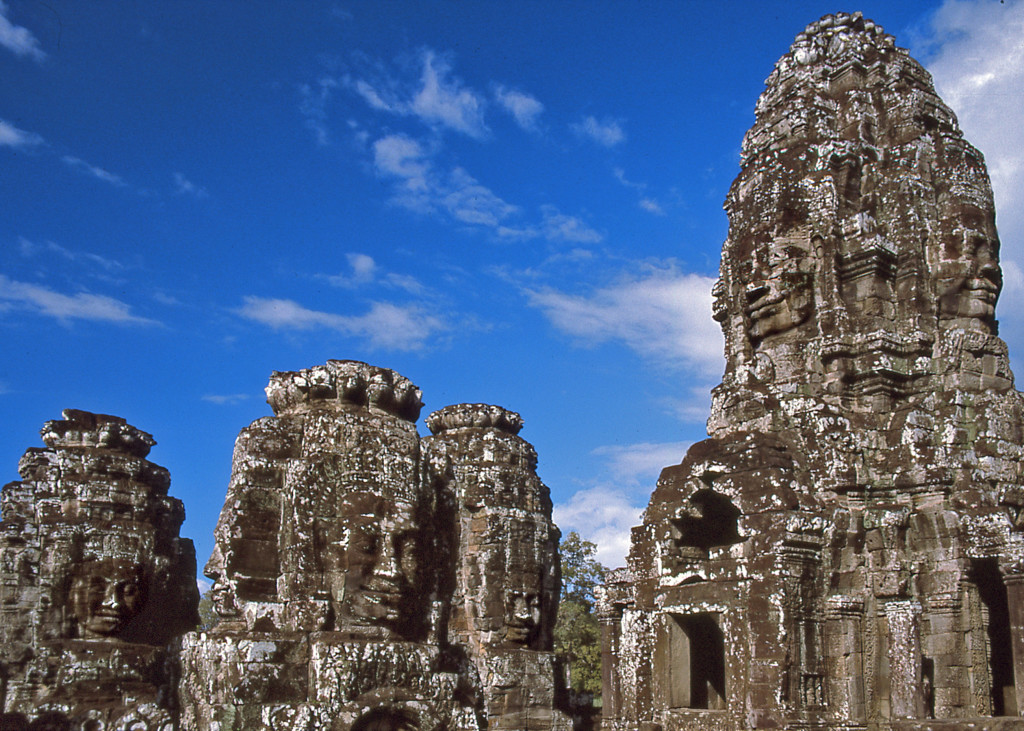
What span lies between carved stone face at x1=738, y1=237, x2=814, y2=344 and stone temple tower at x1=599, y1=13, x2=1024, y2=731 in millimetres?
26

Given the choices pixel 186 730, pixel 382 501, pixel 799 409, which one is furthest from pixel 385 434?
pixel 799 409

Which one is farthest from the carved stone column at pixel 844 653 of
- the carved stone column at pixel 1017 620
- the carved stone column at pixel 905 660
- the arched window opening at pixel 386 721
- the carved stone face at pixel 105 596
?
the carved stone face at pixel 105 596

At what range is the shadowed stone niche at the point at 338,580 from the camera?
30.6ft

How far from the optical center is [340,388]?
1094 cm

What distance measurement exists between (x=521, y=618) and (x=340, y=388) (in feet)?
12.7

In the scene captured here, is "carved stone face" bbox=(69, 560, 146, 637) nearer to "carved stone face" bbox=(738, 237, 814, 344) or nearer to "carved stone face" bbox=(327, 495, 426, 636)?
"carved stone face" bbox=(327, 495, 426, 636)

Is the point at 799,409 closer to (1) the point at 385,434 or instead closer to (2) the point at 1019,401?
(2) the point at 1019,401

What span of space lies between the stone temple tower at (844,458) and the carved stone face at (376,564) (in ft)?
8.38

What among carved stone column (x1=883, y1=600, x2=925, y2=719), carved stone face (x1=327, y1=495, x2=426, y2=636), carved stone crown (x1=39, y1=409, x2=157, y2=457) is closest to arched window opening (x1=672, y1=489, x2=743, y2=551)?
carved stone column (x1=883, y1=600, x2=925, y2=719)

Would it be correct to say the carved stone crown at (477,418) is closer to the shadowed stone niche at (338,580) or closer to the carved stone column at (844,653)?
the shadowed stone niche at (338,580)

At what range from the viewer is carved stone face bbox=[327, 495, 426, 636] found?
392 inches

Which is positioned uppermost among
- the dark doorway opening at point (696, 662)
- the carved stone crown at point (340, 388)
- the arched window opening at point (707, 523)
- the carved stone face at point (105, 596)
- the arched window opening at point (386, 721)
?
the carved stone crown at point (340, 388)

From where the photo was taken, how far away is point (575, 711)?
14.5m

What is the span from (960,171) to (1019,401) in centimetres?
298
